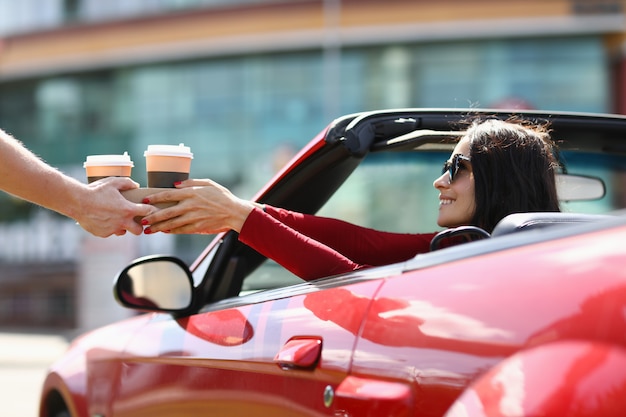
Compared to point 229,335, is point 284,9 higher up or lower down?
higher up

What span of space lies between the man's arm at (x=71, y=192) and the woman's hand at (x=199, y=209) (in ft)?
0.23

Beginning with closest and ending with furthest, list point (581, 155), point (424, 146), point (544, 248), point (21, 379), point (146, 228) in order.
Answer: point (544, 248) → point (146, 228) → point (424, 146) → point (581, 155) → point (21, 379)

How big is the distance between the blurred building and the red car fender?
20.8 meters

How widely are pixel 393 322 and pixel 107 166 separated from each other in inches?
50.9

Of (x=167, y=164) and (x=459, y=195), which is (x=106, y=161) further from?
(x=459, y=195)

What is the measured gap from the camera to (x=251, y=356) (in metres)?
2.31

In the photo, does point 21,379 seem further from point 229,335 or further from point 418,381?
point 418,381

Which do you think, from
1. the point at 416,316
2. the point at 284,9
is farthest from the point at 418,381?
the point at 284,9

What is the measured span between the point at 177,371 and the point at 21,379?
30.3 ft

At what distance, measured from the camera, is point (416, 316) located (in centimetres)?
174

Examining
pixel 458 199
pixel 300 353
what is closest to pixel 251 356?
pixel 300 353

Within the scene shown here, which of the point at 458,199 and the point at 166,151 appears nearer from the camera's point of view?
the point at 166,151

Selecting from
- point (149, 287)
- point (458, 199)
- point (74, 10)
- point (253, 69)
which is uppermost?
point (74, 10)

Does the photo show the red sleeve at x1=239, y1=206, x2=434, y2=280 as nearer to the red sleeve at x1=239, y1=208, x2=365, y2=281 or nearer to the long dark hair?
the red sleeve at x1=239, y1=208, x2=365, y2=281
